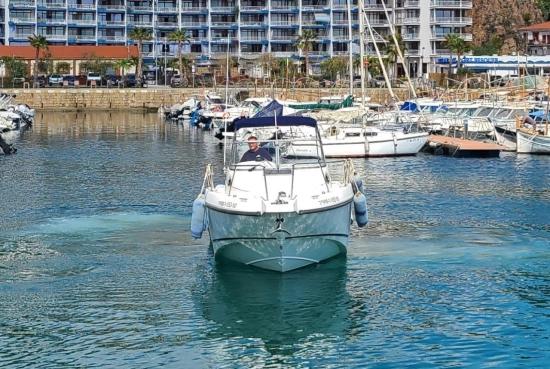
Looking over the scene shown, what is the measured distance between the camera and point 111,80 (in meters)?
162

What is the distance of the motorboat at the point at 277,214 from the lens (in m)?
29.7

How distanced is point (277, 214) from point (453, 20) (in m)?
147

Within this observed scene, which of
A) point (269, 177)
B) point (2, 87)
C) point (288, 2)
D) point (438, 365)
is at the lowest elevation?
point (438, 365)

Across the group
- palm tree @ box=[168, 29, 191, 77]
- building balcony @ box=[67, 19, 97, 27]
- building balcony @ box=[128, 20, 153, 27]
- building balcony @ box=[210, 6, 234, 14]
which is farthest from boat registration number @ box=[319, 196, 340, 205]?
building balcony @ box=[128, 20, 153, 27]

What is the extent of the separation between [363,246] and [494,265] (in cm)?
482

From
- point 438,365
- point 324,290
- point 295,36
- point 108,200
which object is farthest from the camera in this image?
point 295,36

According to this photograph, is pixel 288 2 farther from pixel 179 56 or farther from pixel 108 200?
pixel 108 200

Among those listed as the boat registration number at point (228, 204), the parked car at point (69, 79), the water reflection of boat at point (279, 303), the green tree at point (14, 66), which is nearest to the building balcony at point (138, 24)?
the parked car at point (69, 79)

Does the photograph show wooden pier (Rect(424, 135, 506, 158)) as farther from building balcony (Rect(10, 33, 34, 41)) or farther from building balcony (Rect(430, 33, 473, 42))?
building balcony (Rect(10, 33, 34, 41))

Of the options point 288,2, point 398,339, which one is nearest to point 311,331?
point 398,339

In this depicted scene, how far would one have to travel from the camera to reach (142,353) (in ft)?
81.1

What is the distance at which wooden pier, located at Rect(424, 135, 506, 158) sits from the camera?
2771 inches

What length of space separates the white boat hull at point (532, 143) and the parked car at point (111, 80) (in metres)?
96.8

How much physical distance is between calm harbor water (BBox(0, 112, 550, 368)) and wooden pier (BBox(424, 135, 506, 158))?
19.4 m
